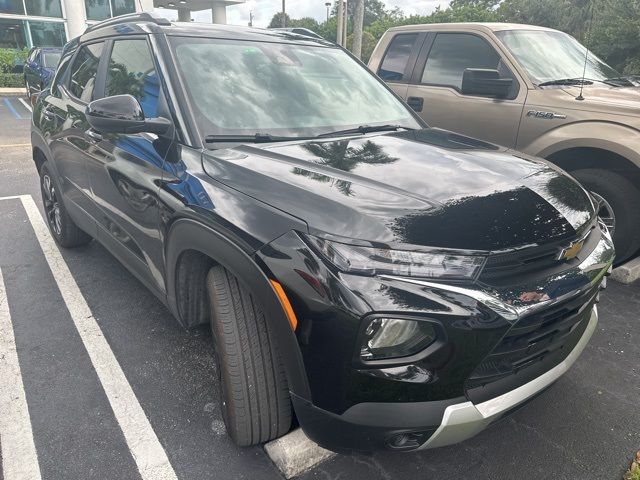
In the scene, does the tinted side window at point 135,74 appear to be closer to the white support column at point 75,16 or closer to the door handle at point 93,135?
the door handle at point 93,135

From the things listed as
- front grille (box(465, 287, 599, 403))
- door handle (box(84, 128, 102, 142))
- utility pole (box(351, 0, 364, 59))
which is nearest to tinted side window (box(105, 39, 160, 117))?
door handle (box(84, 128, 102, 142))

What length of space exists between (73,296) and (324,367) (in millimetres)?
2689

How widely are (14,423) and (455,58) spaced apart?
4697 mm

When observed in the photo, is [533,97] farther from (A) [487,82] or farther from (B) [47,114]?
(B) [47,114]

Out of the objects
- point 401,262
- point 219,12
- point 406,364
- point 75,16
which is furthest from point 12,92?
point 406,364

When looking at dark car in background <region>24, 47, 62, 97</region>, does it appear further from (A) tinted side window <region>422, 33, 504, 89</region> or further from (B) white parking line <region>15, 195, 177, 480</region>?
(A) tinted side window <region>422, 33, 504, 89</region>

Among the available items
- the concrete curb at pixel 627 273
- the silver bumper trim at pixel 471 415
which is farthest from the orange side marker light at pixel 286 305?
the concrete curb at pixel 627 273

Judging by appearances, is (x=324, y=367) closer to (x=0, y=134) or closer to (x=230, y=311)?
(x=230, y=311)

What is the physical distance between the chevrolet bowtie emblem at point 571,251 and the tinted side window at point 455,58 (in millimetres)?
3037

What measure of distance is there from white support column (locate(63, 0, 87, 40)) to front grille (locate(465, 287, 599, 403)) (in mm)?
22572

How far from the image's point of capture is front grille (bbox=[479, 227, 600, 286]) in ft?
5.44

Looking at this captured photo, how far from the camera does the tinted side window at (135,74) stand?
2639mm

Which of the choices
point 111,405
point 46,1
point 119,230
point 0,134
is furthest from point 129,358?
point 46,1

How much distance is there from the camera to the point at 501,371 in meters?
1.72
